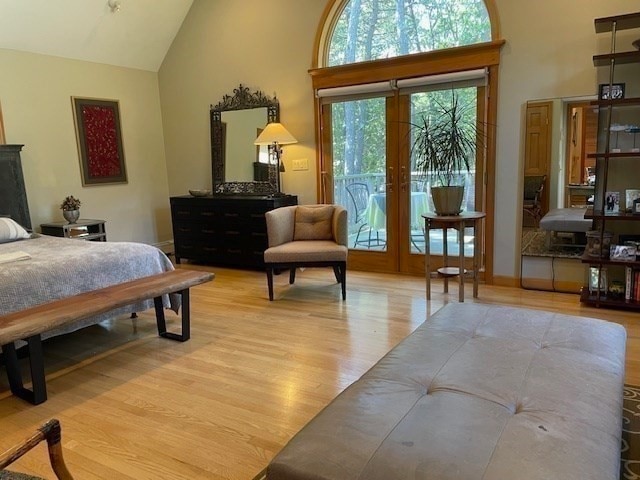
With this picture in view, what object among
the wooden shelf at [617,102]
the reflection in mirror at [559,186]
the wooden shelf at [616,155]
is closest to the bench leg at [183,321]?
the reflection in mirror at [559,186]

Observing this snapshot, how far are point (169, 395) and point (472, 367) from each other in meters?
1.60

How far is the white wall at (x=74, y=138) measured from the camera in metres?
4.70

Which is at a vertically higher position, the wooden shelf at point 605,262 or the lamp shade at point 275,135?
the lamp shade at point 275,135

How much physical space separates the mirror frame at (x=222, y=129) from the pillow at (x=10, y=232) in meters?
2.21

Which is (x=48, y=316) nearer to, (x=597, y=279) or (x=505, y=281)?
(x=505, y=281)

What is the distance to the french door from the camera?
14.9 ft

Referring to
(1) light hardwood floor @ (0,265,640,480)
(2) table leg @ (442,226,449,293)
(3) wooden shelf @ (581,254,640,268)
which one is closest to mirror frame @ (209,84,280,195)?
(1) light hardwood floor @ (0,265,640,480)

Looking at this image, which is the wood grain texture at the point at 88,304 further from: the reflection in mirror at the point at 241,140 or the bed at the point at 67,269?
the reflection in mirror at the point at 241,140

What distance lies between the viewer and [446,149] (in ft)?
12.7

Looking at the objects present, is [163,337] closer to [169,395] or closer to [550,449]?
[169,395]

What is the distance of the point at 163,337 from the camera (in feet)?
10.9

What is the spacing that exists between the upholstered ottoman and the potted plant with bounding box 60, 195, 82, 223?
4213 mm

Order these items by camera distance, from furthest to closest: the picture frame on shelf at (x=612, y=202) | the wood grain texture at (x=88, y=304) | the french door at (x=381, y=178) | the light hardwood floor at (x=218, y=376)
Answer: the french door at (x=381, y=178), the picture frame on shelf at (x=612, y=202), the wood grain texture at (x=88, y=304), the light hardwood floor at (x=218, y=376)

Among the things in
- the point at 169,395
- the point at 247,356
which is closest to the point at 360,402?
the point at 169,395
